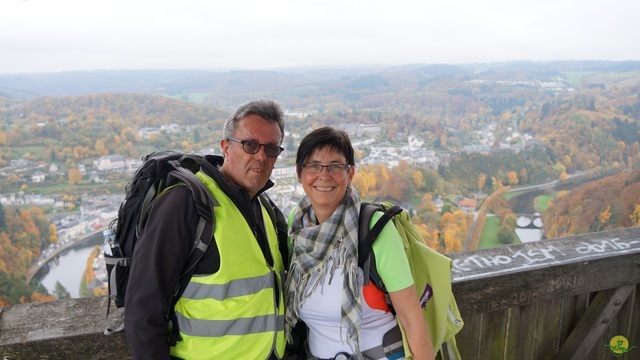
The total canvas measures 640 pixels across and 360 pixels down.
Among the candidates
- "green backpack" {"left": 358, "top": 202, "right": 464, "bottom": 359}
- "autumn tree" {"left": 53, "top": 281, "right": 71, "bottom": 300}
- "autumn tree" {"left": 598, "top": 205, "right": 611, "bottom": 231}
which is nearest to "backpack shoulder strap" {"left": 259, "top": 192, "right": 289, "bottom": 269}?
"green backpack" {"left": 358, "top": 202, "right": 464, "bottom": 359}

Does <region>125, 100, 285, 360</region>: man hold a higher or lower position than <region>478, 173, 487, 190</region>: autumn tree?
higher

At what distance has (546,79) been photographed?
45.1 ft

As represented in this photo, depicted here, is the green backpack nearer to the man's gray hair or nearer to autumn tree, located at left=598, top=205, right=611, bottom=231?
the man's gray hair

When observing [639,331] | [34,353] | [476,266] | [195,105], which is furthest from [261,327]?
[195,105]

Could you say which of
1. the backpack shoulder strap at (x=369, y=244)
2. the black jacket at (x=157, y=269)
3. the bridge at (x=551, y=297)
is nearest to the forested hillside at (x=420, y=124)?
the bridge at (x=551, y=297)

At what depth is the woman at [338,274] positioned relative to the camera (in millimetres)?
1492

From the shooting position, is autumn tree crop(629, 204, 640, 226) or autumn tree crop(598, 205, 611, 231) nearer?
autumn tree crop(629, 204, 640, 226)

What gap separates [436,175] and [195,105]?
6.62m

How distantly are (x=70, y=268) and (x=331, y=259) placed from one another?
1034cm

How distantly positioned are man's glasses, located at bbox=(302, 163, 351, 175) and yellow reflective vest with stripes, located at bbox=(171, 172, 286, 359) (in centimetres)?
30

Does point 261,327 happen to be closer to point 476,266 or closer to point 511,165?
point 476,266

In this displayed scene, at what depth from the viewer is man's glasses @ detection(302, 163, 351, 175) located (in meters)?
1.61

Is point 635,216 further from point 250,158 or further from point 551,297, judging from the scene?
point 250,158

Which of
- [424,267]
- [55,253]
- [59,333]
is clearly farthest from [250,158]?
[55,253]
